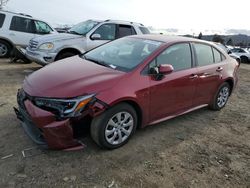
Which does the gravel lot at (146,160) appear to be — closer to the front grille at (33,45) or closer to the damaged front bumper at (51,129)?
the damaged front bumper at (51,129)

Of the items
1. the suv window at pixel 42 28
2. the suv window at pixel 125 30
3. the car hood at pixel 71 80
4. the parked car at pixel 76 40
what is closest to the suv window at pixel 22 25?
the suv window at pixel 42 28

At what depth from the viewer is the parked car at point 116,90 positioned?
→ 3221 millimetres

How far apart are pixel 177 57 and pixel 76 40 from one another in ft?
14.1

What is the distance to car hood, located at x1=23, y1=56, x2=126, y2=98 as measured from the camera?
3.30 m

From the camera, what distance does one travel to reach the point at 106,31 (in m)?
8.65

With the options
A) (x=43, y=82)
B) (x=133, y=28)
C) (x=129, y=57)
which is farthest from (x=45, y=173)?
(x=133, y=28)

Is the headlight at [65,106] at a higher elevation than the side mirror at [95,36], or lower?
lower

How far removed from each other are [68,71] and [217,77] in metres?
3.00

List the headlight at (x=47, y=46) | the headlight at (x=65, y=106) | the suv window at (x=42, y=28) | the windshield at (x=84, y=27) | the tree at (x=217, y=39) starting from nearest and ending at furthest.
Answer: the headlight at (x=65, y=106) → the headlight at (x=47, y=46) → the windshield at (x=84, y=27) → the suv window at (x=42, y=28) → the tree at (x=217, y=39)

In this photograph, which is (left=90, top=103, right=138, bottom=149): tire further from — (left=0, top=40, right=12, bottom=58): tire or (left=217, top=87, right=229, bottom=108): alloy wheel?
(left=0, top=40, right=12, bottom=58): tire

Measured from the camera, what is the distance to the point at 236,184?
3.21 meters

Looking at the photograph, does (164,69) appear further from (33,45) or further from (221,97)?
(33,45)

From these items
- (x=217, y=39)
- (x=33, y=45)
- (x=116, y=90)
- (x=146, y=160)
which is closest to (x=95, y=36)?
(x=33, y=45)

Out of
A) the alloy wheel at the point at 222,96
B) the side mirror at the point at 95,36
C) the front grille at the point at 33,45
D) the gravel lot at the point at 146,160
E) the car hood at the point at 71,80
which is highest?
the side mirror at the point at 95,36
